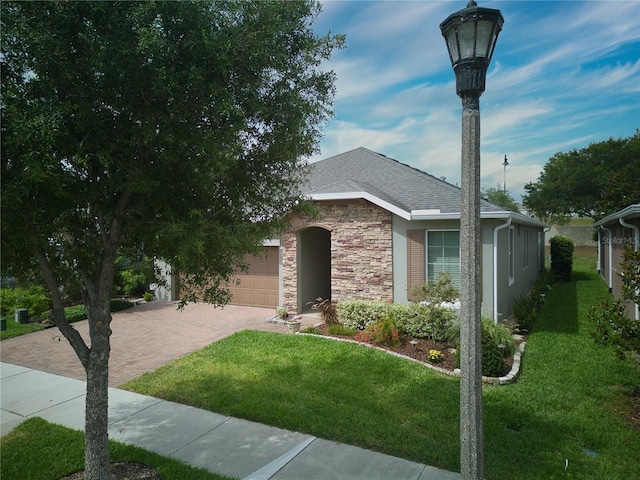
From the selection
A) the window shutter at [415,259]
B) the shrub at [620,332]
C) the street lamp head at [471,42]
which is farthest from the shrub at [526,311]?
the street lamp head at [471,42]

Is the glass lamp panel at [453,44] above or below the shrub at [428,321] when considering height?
above

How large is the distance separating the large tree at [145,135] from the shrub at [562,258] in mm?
21339

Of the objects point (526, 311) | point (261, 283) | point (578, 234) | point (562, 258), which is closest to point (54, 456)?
point (261, 283)

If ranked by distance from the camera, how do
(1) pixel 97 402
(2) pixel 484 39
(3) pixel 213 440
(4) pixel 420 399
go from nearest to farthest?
(2) pixel 484 39
(1) pixel 97 402
(3) pixel 213 440
(4) pixel 420 399

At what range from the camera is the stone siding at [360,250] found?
11508 millimetres

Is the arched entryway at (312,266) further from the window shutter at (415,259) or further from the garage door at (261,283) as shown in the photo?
the window shutter at (415,259)

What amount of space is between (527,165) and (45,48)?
48.3 meters

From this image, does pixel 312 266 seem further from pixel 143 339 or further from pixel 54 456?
pixel 54 456

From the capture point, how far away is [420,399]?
6.65m

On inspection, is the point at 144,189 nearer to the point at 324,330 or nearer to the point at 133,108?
the point at 133,108

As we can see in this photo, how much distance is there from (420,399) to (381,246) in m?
5.48

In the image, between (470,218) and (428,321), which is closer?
(470,218)

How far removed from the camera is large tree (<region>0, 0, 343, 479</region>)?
11.5 feet

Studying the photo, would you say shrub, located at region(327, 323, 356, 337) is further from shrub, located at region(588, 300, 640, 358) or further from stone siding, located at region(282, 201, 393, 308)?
shrub, located at region(588, 300, 640, 358)
